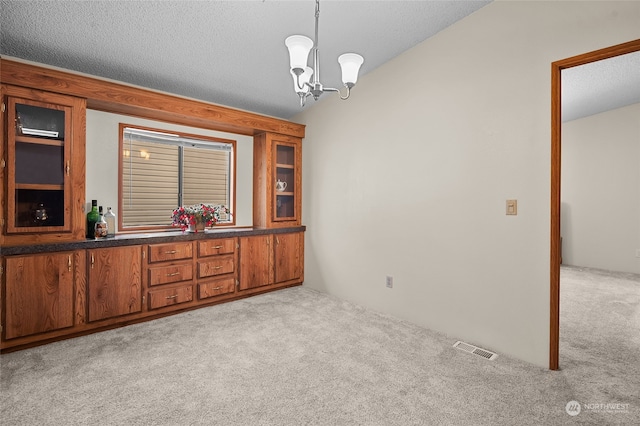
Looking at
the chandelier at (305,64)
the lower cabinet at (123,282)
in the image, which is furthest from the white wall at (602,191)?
the chandelier at (305,64)

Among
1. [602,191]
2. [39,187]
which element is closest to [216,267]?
[39,187]

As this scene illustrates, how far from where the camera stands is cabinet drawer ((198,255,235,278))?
3434mm

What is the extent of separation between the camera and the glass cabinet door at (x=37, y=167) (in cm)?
241

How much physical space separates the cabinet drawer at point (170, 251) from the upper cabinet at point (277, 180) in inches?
40.3

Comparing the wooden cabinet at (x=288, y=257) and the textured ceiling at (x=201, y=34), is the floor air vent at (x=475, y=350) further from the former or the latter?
the textured ceiling at (x=201, y=34)

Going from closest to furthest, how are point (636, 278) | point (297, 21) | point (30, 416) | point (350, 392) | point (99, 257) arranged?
point (30, 416) < point (350, 392) < point (297, 21) < point (99, 257) < point (636, 278)

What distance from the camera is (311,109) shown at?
4215mm

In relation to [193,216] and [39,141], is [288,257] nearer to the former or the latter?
[193,216]

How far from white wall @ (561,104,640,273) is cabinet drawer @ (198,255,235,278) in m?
5.66

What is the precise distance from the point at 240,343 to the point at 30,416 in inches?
49.9

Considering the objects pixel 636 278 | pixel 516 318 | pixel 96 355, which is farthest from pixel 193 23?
pixel 636 278

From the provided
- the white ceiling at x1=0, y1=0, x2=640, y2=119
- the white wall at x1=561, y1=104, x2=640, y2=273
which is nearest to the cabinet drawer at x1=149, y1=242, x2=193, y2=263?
the white ceiling at x1=0, y1=0, x2=640, y2=119

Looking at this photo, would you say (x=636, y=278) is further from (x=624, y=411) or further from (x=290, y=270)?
(x=290, y=270)

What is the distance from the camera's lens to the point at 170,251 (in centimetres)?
321
